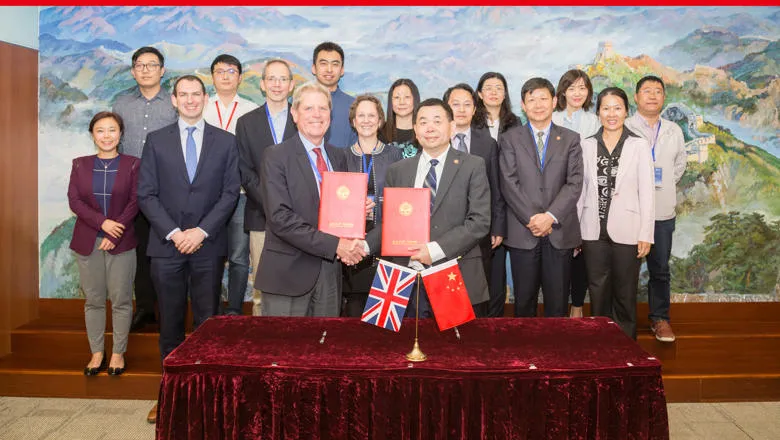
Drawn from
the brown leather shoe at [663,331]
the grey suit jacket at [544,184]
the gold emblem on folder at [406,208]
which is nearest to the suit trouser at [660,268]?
the brown leather shoe at [663,331]

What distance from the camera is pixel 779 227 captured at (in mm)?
5152

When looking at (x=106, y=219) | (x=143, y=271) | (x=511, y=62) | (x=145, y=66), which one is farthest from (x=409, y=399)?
(x=511, y=62)

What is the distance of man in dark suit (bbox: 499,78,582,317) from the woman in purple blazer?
2.22 metres

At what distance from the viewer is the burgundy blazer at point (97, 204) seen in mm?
3691

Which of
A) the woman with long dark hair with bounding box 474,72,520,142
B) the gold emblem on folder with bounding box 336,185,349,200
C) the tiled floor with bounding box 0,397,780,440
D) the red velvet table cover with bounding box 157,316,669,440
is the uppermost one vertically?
the woman with long dark hair with bounding box 474,72,520,142

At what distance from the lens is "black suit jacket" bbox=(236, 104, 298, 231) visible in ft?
12.6

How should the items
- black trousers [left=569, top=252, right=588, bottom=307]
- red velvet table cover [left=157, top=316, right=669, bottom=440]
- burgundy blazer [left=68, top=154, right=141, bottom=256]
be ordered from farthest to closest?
1. black trousers [left=569, top=252, right=588, bottom=307]
2. burgundy blazer [left=68, top=154, right=141, bottom=256]
3. red velvet table cover [left=157, top=316, right=669, bottom=440]

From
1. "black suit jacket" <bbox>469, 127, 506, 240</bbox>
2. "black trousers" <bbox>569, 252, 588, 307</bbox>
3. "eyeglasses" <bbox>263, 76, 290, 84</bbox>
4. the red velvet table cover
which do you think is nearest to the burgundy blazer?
"eyeglasses" <bbox>263, 76, 290, 84</bbox>

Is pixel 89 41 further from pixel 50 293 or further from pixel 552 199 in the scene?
pixel 552 199

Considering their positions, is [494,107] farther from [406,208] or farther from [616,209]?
[406,208]

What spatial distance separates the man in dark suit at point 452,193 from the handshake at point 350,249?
150 millimetres

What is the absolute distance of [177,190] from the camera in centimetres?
354

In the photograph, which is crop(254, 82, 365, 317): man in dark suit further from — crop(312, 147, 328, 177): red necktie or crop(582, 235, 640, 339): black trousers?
crop(582, 235, 640, 339): black trousers

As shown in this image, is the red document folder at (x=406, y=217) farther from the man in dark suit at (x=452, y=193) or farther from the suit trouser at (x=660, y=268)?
the suit trouser at (x=660, y=268)
